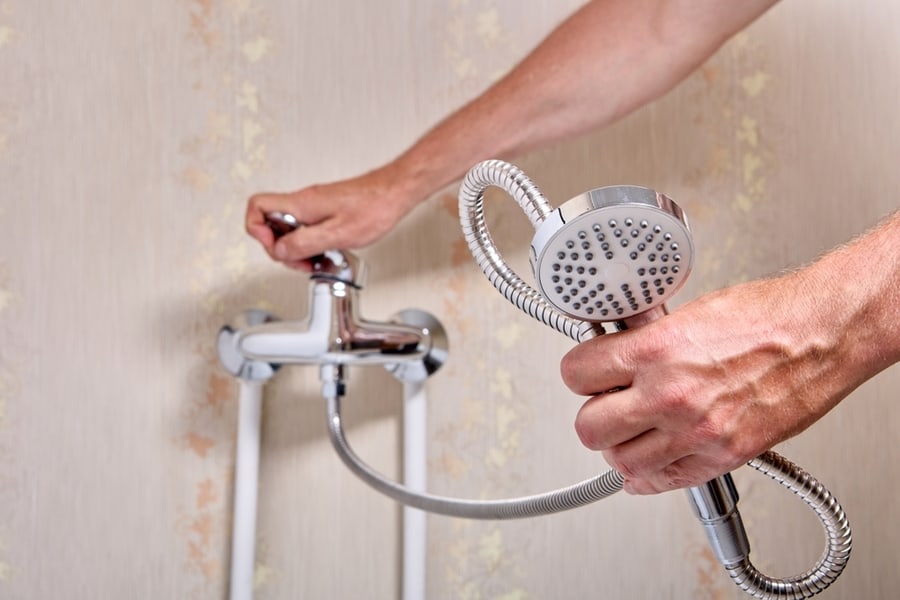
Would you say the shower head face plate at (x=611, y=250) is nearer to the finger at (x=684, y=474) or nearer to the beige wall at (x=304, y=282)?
the finger at (x=684, y=474)

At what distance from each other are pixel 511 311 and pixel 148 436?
0.45m

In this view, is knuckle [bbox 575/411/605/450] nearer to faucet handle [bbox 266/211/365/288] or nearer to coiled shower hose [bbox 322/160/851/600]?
coiled shower hose [bbox 322/160/851/600]

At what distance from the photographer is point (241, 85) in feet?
3.37

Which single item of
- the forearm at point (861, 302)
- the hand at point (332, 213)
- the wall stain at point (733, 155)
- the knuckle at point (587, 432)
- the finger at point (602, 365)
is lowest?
the knuckle at point (587, 432)

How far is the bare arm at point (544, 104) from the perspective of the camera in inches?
34.3

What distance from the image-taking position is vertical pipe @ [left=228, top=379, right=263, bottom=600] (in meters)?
0.93

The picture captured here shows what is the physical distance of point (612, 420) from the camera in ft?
1.62

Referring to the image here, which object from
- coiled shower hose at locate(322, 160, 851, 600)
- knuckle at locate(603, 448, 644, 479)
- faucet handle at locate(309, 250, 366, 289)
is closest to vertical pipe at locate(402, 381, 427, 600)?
faucet handle at locate(309, 250, 366, 289)

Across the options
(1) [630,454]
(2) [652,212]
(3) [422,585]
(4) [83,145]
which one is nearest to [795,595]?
(1) [630,454]

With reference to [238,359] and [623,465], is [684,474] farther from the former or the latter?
[238,359]

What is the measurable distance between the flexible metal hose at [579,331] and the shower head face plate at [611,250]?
0.15 ft

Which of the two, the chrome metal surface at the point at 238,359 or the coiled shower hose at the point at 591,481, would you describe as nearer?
the coiled shower hose at the point at 591,481

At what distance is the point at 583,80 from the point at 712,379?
0.49 meters

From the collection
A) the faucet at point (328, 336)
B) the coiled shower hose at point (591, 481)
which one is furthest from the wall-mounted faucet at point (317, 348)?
the coiled shower hose at point (591, 481)
